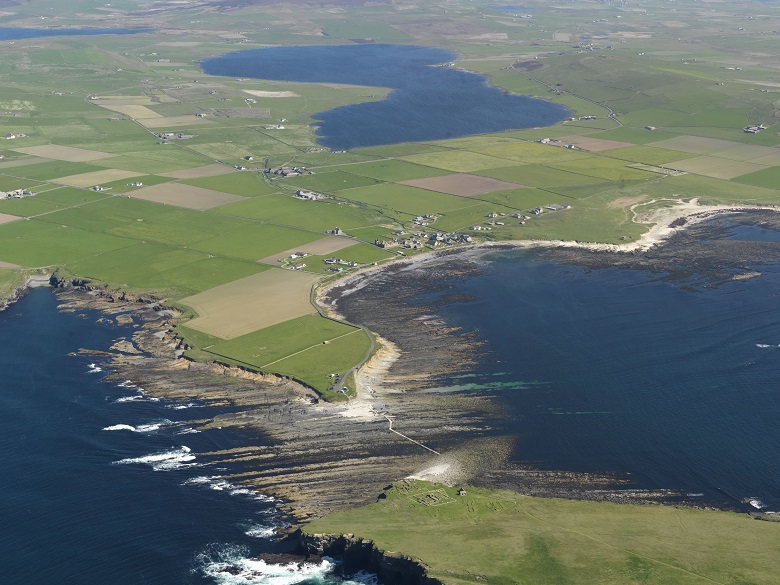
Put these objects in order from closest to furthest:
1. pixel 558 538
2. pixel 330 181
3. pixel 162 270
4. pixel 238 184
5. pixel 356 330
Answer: pixel 558 538 → pixel 356 330 → pixel 162 270 → pixel 238 184 → pixel 330 181

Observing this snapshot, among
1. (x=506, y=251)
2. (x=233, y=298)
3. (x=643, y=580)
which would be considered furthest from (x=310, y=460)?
(x=506, y=251)

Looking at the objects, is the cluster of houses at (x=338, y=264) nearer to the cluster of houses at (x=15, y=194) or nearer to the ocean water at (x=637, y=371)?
the ocean water at (x=637, y=371)

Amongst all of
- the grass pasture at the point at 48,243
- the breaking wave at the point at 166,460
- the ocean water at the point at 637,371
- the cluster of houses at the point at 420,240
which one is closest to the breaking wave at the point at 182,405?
the breaking wave at the point at 166,460

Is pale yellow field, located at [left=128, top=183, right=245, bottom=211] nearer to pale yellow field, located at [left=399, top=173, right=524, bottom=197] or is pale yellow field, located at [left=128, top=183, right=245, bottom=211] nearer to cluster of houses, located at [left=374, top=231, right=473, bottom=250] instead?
pale yellow field, located at [left=399, top=173, right=524, bottom=197]

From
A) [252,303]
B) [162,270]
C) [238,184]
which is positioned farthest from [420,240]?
[238,184]

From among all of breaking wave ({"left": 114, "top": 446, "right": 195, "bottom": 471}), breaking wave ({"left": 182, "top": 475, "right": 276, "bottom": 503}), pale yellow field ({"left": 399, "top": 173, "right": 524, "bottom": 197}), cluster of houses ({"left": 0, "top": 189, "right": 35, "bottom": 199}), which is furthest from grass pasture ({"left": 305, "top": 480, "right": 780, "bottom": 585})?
cluster of houses ({"left": 0, "top": 189, "right": 35, "bottom": 199})

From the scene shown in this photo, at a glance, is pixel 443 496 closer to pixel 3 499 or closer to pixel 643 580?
pixel 643 580

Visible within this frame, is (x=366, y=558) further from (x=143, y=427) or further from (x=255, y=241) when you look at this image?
(x=255, y=241)

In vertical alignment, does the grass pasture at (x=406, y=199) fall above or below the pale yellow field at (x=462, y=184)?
below
